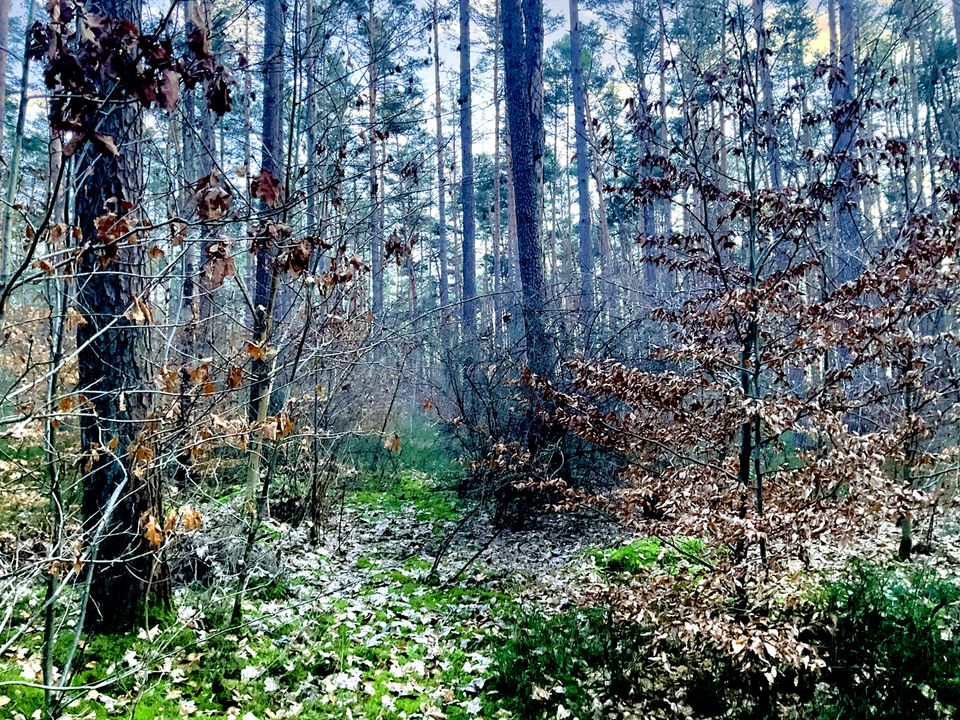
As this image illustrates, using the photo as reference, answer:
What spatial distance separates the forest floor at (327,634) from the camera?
356 cm

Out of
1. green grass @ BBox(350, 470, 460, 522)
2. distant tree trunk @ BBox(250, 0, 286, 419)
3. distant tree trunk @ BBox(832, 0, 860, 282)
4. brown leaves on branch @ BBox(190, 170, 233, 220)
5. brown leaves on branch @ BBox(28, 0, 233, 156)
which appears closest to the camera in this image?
brown leaves on branch @ BBox(28, 0, 233, 156)

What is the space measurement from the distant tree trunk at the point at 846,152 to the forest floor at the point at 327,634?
3977mm

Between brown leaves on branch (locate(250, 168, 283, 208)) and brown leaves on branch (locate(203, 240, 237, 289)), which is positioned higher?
brown leaves on branch (locate(250, 168, 283, 208))

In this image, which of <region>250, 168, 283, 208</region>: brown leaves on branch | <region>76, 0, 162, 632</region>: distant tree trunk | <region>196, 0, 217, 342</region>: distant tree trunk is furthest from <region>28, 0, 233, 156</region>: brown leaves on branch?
<region>76, 0, 162, 632</region>: distant tree trunk

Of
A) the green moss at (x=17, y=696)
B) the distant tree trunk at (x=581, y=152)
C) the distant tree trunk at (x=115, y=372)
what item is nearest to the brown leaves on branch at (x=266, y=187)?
the distant tree trunk at (x=115, y=372)

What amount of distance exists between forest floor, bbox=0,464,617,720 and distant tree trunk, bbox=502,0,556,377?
2.97 meters

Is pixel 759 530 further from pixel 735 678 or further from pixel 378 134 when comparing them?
pixel 378 134

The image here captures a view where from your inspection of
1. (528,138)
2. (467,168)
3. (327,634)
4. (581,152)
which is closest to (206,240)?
(327,634)

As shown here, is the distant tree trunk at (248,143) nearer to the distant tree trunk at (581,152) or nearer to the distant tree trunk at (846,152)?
the distant tree trunk at (846,152)

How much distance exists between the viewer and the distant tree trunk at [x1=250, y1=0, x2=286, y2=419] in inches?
160

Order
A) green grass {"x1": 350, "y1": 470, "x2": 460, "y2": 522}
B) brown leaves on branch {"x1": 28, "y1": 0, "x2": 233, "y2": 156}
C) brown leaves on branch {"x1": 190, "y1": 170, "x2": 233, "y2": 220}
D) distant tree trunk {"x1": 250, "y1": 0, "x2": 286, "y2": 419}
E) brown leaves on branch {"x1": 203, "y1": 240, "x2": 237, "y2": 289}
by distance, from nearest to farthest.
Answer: brown leaves on branch {"x1": 28, "y1": 0, "x2": 233, "y2": 156} → brown leaves on branch {"x1": 190, "y1": 170, "x2": 233, "y2": 220} → brown leaves on branch {"x1": 203, "y1": 240, "x2": 237, "y2": 289} → distant tree trunk {"x1": 250, "y1": 0, "x2": 286, "y2": 419} → green grass {"x1": 350, "y1": 470, "x2": 460, "y2": 522}

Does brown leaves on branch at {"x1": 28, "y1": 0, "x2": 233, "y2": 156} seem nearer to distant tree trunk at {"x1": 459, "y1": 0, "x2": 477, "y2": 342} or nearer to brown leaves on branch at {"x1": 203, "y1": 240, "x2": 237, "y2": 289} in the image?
brown leaves on branch at {"x1": 203, "y1": 240, "x2": 237, "y2": 289}

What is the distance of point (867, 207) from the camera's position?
23422mm

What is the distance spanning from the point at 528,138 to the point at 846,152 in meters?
4.83
